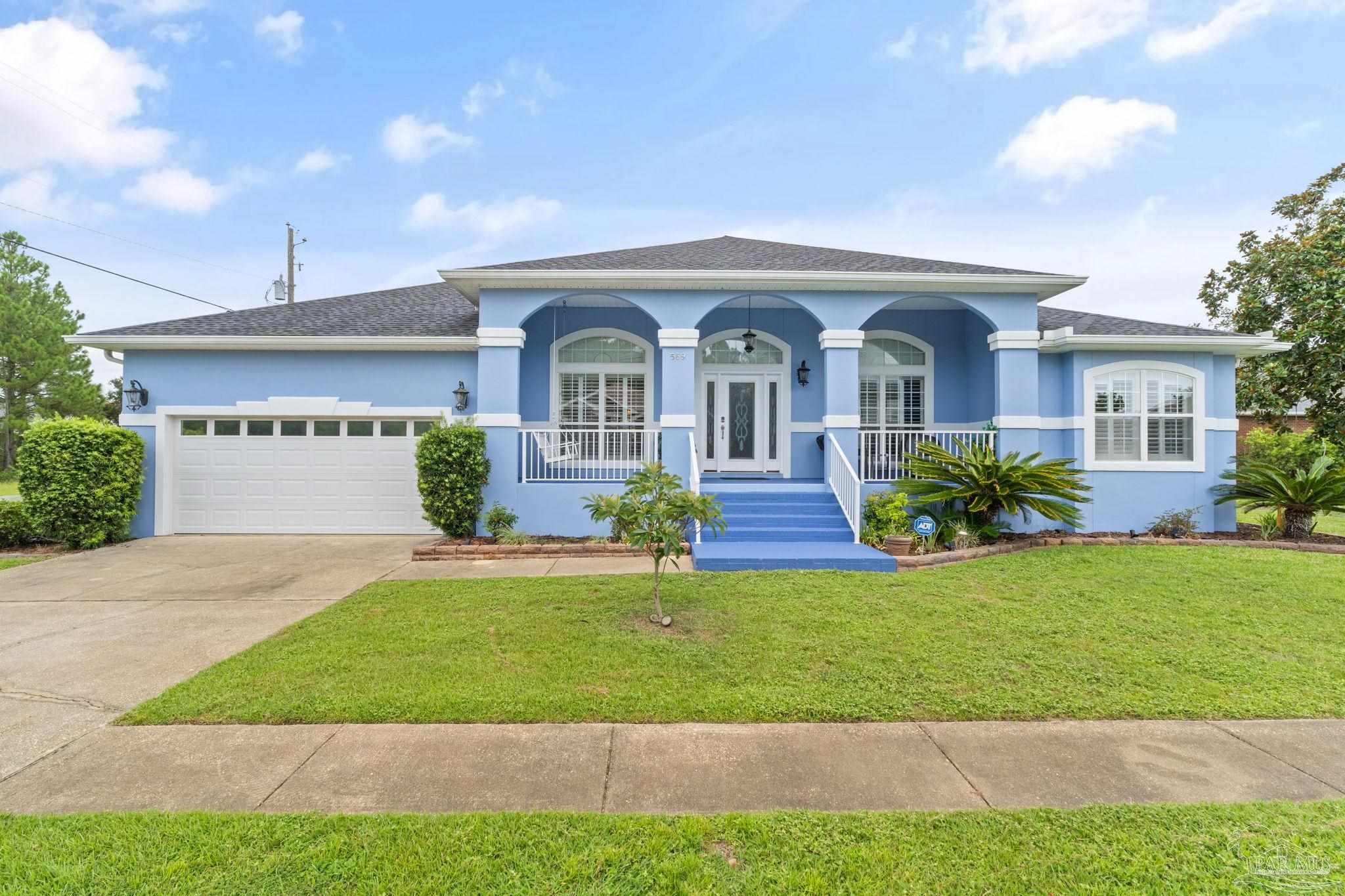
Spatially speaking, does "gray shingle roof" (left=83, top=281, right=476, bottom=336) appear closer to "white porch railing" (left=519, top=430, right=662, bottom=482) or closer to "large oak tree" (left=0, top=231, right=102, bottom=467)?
"white porch railing" (left=519, top=430, right=662, bottom=482)

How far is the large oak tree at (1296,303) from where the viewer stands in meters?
11.4

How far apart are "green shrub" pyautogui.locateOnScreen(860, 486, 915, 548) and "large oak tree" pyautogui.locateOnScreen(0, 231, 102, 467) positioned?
32.0m

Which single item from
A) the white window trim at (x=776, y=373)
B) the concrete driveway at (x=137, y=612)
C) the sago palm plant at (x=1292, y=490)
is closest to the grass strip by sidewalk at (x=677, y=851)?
the concrete driveway at (x=137, y=612)

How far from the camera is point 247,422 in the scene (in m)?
9.87

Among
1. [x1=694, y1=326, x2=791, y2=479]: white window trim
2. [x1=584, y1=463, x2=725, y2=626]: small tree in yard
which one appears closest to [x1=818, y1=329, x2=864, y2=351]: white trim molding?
[x1=694, y1=326, x2=791, y2=479]: white window trim

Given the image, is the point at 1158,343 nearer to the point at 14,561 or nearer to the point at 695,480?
the point at 695,480

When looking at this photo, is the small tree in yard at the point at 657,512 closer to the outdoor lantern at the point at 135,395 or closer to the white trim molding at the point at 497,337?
the white trim molding at the point at 497,337

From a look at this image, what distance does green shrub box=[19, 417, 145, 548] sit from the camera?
8156 mm

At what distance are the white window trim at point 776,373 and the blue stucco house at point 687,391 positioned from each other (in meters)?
0.04

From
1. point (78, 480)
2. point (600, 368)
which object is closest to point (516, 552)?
point (600, 368)

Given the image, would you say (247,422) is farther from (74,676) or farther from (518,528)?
(74,676)

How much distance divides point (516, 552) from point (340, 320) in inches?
238

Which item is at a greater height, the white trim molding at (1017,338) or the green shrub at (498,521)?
the white trim molding at (1017,338)

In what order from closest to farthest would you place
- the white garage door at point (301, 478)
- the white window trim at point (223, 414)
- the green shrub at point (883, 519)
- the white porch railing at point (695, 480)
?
the white porch railing at point (695, 480), the green shrub at point (883, 519), the white window trim at point (223, 414), the white garage door at point (301, 478)
